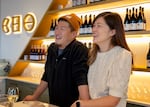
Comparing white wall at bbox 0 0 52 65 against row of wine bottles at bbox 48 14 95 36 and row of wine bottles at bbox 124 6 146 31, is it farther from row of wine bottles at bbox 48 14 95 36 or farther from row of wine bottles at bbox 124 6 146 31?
row of wine bottles at bbox 124 6 146 31

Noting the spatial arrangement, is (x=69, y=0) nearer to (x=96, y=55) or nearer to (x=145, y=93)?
(x=145, y=93)

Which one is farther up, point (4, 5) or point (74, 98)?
point (4, 5)

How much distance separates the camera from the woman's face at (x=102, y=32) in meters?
1.63

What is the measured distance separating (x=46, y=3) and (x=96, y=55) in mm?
2617

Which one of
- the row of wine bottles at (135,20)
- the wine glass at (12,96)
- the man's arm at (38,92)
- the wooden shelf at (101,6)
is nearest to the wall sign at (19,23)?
the wooden shelf at (101,6)

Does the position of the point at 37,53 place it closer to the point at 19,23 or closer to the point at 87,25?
the point at 19,23

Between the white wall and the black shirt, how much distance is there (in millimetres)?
2218

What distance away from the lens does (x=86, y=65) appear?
1894 millimetres

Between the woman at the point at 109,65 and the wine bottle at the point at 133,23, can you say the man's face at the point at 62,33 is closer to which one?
the woman at the point at 109,65

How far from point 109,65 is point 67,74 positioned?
0.51 meters

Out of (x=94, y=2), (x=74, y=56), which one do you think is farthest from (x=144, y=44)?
(x=74, y=56)

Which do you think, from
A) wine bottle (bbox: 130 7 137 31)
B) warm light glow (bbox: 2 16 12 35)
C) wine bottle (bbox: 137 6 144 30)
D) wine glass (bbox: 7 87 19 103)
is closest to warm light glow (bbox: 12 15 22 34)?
warm light glow (bbox: 2 16 12 35)

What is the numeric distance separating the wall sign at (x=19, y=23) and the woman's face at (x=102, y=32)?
110 inches

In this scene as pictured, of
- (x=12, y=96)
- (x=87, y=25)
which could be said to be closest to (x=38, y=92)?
(x=12, y=96)
